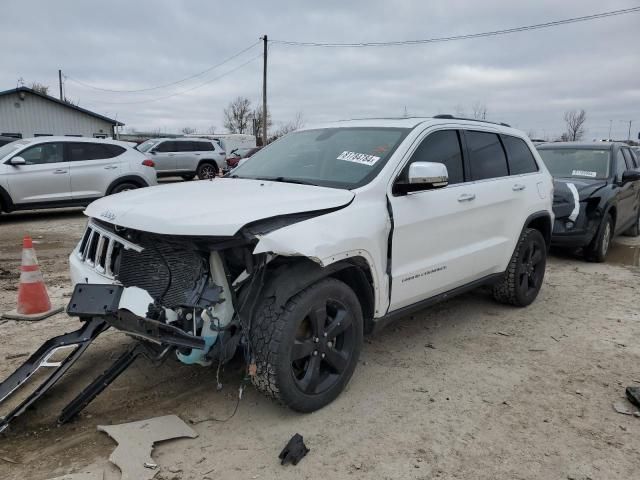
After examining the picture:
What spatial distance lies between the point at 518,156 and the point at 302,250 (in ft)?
10.8

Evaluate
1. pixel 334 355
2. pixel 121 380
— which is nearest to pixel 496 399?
pixel 334 355

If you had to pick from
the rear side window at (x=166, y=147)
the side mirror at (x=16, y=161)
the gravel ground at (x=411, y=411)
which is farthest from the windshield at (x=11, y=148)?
the rear side window at (x=166, y=147)

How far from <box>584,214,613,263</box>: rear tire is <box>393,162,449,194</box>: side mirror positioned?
5.01 m

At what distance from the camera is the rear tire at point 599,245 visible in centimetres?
734

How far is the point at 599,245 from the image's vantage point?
24.2 ft

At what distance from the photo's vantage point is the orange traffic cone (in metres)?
4.66

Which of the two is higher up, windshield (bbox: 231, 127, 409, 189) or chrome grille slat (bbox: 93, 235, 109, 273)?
windshield (bbox: 231, 127, 409, 189)

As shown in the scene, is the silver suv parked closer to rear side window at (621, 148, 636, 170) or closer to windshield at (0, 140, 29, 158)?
windshield at (0, 140, 29, 158)

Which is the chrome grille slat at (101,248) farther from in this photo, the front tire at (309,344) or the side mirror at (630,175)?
the side mirror at (630,175)


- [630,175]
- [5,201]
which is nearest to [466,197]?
[630,175]

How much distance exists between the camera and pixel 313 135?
434cm

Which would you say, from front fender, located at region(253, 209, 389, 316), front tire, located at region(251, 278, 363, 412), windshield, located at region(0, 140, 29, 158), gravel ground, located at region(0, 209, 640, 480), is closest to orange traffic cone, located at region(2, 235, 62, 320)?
gravel ground, located at region(0, 209, 640, 480)

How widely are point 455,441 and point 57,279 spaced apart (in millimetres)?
5050

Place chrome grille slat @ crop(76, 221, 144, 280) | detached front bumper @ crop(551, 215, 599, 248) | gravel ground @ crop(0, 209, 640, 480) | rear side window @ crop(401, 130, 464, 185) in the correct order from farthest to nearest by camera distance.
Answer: detached front bumper @ crop(551, 215, 599, 248) < rear side window @ crop(401, 130, 464, 185) < chrome grille slat @ crop(76, 221, 144, 280) < gravel ground @ crop(0, 209, 640, 480)
